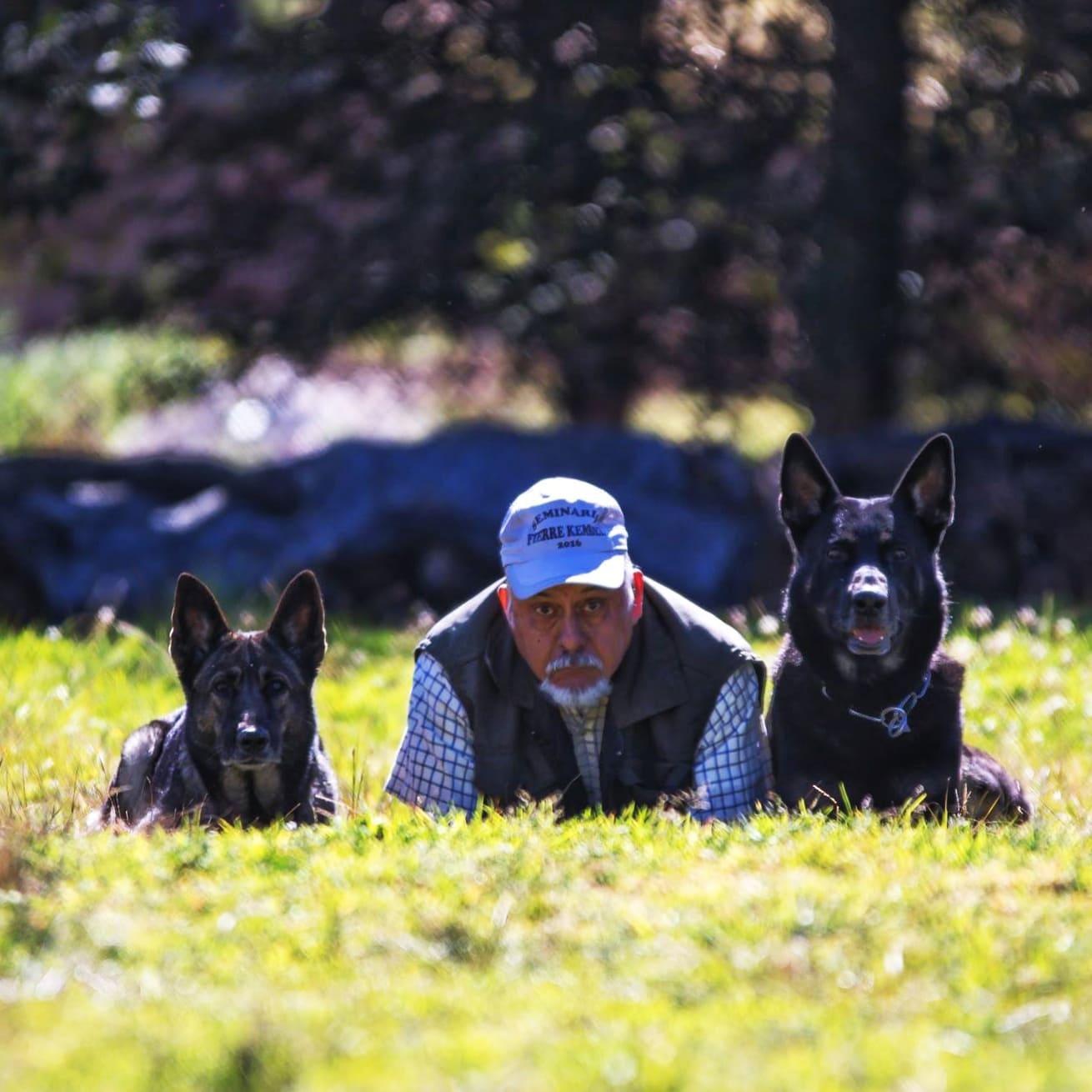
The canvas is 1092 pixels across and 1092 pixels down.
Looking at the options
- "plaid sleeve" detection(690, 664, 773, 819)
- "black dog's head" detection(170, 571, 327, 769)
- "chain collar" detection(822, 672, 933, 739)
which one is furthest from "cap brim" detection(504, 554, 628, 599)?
"chain collar" detection(822, 672, 933, 739)

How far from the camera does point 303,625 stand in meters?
6.57

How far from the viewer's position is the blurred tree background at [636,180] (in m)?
12.2

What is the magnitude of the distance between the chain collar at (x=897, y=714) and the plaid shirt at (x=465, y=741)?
0.34 metres

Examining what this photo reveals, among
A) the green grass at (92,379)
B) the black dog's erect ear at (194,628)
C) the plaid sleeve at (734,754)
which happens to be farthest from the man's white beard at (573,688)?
the green grass at (92,379)

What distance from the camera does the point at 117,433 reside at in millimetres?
18500

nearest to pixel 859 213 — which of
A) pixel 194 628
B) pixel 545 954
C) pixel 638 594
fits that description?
pixel 638 594

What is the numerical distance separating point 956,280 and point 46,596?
6.63 meters

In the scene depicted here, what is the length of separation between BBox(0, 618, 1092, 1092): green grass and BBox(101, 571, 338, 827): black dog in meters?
0.47

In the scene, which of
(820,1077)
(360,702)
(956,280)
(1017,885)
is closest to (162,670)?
(360,702)

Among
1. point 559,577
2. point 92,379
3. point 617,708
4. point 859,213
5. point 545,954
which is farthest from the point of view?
point 92,379

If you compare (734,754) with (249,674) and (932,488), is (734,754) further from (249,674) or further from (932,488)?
(249,674)

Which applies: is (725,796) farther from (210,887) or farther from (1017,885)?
(210,887)

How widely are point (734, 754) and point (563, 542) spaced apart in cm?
99

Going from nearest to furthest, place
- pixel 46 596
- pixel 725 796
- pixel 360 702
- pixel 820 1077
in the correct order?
1. pixel 820 1077
2. pixel 725 796
3. pixel 360 702
4. pixel 46 596
